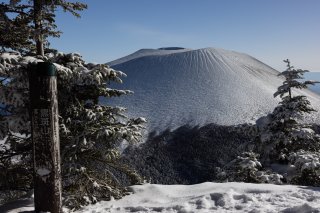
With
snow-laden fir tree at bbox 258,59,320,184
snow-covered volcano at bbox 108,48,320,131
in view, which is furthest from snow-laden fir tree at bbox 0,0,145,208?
snow-covered volcano at bbox 108,48,320,131

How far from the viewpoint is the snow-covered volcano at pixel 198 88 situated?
40344 mm

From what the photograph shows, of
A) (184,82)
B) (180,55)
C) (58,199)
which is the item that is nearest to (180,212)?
(58,199)

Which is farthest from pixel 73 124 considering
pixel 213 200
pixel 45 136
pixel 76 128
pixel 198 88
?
pixel 198 88

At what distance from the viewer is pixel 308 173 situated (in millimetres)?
11781

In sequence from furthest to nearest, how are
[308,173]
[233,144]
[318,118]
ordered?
[318,118], [233,144], [308,173]

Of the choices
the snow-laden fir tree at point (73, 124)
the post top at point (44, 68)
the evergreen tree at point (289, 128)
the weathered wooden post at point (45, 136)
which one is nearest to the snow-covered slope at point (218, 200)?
the snow-laden fir tree at point (73, 124)

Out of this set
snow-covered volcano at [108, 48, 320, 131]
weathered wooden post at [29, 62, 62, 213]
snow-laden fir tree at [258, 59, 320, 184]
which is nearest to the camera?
weathered wooden post at [29, 62, 62, 213]

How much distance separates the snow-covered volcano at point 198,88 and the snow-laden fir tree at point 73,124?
93.2 feet

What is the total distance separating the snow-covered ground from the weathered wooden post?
868 mm

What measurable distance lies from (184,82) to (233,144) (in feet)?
70.2

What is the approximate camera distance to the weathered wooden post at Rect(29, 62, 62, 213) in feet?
18.2

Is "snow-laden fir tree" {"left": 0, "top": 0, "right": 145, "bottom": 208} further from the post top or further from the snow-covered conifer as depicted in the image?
the post top

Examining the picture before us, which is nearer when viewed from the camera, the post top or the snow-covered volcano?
the post top

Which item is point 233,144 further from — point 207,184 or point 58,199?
point 58,199
